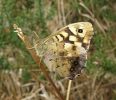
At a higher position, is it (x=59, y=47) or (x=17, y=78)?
(x=59, y=47)

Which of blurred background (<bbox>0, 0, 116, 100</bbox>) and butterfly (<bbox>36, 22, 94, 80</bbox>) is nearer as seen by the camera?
butterfly (<bbox>36, 22, 94, 80</bbox>)

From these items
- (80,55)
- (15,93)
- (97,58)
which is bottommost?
(15,93)

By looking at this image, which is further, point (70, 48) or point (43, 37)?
point (43, 37)

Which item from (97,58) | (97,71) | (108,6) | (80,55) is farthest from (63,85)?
(80,55)

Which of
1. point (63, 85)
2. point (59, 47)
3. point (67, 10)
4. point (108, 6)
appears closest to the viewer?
point (59, 47)

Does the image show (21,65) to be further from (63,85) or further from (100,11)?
(100,11)
